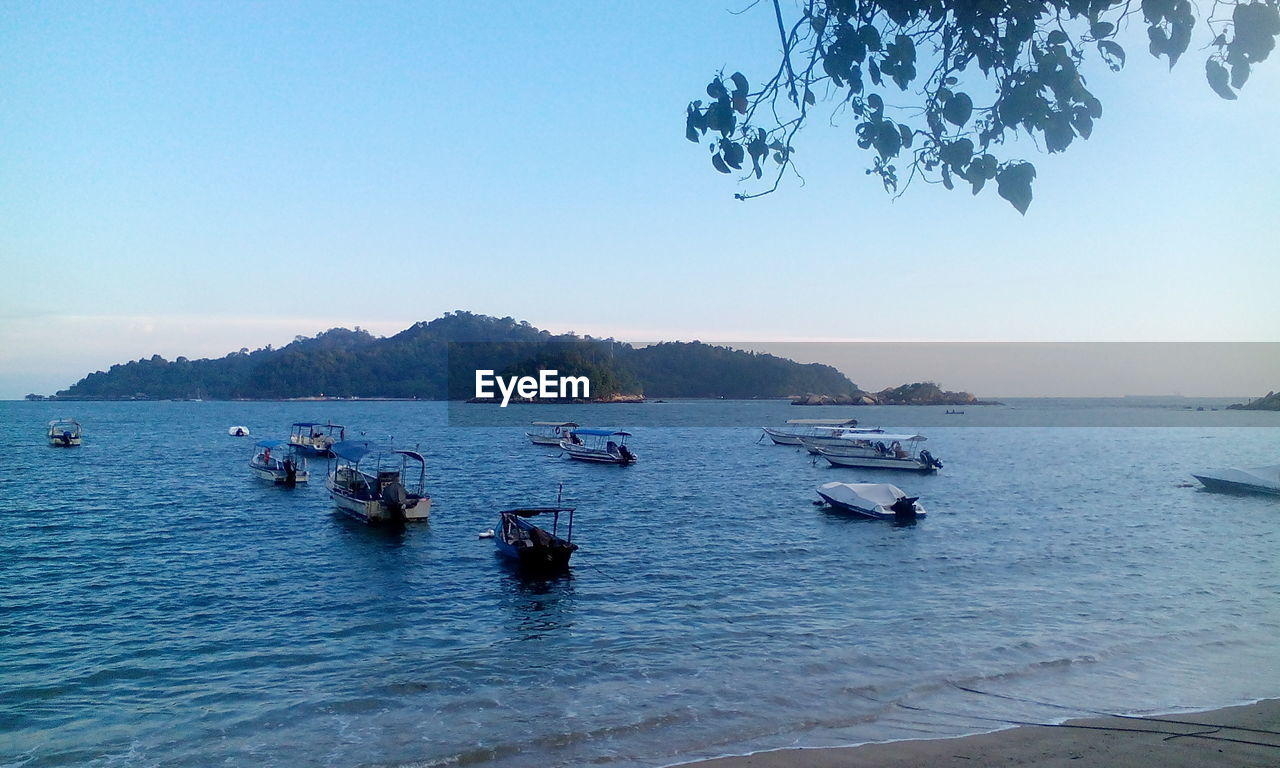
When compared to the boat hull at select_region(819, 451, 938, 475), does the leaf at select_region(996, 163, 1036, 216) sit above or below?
above

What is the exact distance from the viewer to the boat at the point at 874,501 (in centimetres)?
3444

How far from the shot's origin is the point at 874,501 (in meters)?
35.2

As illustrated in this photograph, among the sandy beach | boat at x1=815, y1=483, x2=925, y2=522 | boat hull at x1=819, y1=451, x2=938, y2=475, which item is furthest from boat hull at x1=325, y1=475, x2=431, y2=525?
boat hull at x1=819, y1=451, x2=938, y2=475

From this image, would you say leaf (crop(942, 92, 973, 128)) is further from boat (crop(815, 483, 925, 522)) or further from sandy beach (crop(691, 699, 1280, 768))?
boat (crop(815, 483, 925, 522))

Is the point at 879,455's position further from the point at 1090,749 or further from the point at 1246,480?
the point at 1090,749

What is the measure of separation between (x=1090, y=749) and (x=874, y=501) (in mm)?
25389

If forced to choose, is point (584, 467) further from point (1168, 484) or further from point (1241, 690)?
point (1241, 690)

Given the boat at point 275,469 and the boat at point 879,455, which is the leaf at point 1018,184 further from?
the boat at point 879,455

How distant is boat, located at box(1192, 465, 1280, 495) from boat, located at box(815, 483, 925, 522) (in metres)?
20.6

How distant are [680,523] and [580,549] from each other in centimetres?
713

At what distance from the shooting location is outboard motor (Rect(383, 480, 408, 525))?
32406mm

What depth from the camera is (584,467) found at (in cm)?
6247

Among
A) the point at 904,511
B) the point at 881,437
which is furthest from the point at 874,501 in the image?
the point at 881,437

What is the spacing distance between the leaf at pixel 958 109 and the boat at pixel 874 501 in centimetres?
3139
